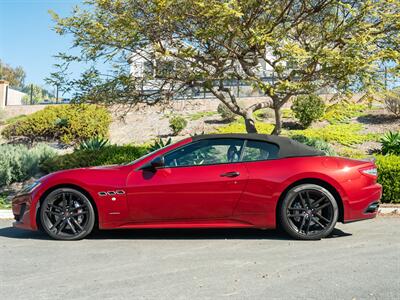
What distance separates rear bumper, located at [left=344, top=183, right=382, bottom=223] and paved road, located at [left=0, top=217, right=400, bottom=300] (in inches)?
12.1

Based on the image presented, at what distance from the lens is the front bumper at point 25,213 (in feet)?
19.6

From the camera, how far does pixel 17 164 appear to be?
36.6 ft

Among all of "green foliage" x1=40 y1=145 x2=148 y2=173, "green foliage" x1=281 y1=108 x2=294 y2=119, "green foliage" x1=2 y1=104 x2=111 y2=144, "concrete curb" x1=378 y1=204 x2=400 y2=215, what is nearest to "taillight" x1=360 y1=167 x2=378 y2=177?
"concrete curb" x1=378 y1=204 x2=400 y2=215

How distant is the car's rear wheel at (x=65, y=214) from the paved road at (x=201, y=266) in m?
0.18

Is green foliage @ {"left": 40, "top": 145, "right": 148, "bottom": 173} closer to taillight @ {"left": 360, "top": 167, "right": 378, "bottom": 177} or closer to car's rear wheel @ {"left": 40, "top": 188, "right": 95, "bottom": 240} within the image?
car's rear wheel @ {"left": 40, "top": 188, "right": 95, "bottom": 240}

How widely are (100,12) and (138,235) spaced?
4.50 metres

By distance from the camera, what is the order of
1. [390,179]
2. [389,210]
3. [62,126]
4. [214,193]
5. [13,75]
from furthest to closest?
1. [13,75]
2. [62,126]
3. [390,179]
4. [389,210]
5. [214,193]

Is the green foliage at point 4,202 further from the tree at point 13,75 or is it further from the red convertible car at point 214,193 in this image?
the tree at point 13,75

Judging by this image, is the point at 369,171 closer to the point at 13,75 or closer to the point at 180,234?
the point at 180,234

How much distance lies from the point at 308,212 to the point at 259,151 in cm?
99

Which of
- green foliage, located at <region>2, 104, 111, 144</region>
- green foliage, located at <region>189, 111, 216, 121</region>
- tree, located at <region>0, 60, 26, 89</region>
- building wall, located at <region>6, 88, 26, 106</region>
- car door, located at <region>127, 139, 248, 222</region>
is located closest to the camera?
car door, located at <region>127, 139, 248, 222</region>

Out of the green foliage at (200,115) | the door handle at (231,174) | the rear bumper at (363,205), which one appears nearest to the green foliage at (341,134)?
the green foliage at (200,115)

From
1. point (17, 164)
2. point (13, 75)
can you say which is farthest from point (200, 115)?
point (13, 75)

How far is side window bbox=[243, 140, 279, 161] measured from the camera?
5.90 meters
